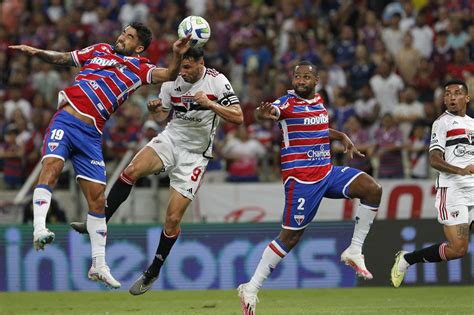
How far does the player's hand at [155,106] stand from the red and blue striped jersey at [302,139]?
1.72 m

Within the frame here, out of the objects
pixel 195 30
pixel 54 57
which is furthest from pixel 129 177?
pixel 195 30

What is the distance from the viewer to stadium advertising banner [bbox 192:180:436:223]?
2122cm

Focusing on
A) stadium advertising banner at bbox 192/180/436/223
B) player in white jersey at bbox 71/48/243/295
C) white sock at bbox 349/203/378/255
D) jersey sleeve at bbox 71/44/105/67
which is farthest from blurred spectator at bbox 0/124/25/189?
white sock at bbox 349/203/378/255

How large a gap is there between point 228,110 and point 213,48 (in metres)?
11.6

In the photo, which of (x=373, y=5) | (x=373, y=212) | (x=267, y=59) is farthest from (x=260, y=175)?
(x=373, y=212)

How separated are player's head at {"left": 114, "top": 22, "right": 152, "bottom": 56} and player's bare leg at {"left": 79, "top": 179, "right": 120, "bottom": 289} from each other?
1794mm

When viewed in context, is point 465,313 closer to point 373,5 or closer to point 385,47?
point 385,47

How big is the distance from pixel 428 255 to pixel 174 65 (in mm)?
4335

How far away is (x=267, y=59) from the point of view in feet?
82.1

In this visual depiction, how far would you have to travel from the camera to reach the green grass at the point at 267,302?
14594 mm

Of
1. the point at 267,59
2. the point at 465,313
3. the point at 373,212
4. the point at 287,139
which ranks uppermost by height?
the point at 267,59

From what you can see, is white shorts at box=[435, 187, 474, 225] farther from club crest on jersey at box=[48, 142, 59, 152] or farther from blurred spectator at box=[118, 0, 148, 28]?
blurred spectator at box=[118, 0, 148, 28]

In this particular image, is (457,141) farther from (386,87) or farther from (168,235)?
(386,87)

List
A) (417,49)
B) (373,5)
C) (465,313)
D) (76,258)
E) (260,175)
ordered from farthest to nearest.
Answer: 1. (373,5)
2. (417,49)
3. (260,175)
4. (76,258)
5. (465,313)
